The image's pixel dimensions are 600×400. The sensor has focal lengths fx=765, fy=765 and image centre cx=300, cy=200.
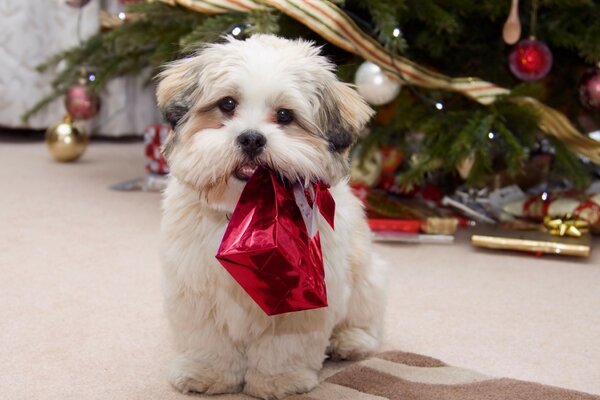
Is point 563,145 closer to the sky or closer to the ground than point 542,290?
closer to the sky

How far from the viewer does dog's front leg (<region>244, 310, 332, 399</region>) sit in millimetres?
1308

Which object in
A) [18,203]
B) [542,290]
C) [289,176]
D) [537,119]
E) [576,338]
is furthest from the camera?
[18,203]

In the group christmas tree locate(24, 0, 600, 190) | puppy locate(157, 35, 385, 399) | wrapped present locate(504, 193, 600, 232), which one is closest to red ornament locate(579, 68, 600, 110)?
christmas tree locate(24, 0, 600, 190)

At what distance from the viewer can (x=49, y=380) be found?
1.35 meters

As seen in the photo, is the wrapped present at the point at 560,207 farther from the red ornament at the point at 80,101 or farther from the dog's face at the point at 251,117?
the red ornament at the point at 80,101

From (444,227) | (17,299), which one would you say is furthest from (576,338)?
(17,299)

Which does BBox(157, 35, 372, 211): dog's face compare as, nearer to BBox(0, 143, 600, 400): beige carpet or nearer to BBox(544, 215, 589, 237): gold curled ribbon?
BBox(0, 143, 600, 400): beige carpet

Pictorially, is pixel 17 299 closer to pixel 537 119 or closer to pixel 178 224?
pixel 178 224

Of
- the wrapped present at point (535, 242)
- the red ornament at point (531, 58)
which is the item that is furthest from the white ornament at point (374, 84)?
the wrapped present at point (535, 242)

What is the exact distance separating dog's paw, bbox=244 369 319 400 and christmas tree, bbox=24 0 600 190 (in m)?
1.01

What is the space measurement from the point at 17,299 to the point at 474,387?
3.44 feet

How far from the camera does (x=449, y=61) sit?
2.68m

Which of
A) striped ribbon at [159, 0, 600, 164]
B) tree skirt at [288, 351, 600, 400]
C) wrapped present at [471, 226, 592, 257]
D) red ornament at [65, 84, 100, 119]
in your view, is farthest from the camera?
red ornament at [65, 84, 100, 119]

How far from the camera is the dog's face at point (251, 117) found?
1181 millimetres
